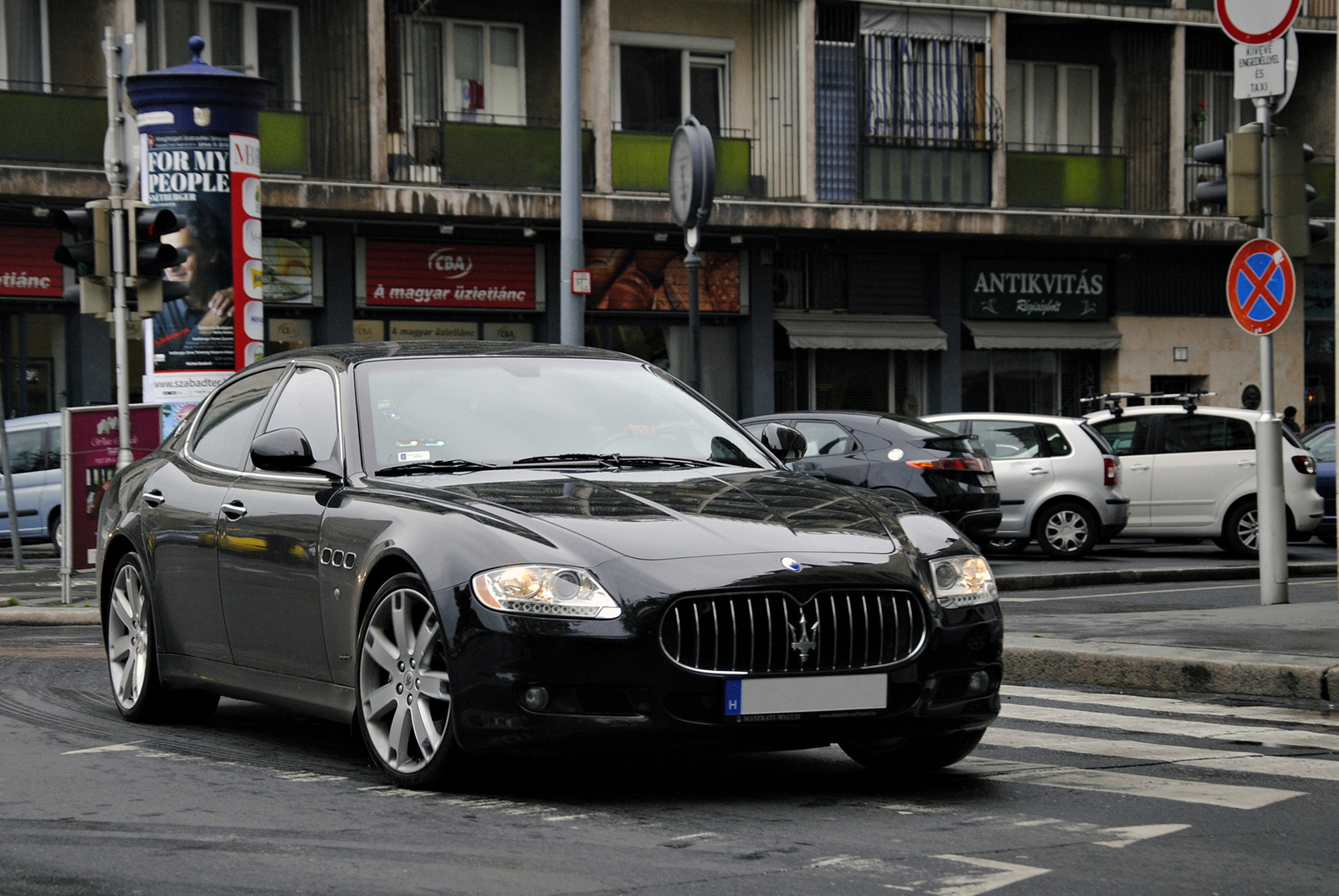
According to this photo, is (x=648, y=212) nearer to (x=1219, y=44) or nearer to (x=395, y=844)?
(x=1219, y=44)

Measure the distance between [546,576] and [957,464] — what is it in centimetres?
1205

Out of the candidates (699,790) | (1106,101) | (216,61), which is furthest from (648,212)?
(699,790)

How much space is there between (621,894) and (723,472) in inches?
94.8

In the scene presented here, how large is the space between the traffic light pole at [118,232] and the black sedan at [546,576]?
7279 mm

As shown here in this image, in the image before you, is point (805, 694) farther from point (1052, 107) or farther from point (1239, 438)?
point (1052, 107)

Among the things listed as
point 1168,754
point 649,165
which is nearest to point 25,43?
point 649,165

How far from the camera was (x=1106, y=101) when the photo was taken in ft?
106

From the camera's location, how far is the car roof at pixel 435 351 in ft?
22.4

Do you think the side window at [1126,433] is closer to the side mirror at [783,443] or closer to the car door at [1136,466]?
the car door at [1136,466]

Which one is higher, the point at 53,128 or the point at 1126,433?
the point at 53,128

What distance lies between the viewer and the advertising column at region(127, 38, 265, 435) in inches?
642

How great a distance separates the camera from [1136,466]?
20047 mm

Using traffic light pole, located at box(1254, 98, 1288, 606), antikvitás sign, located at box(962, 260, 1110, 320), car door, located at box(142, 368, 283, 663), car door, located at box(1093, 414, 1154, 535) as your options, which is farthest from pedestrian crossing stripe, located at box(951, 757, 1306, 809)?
antikvitás sign, located at box(962, 260, 1110, 320)

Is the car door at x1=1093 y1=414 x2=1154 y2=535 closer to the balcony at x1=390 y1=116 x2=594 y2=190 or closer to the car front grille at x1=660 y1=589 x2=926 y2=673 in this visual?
the balcony at x1=390 y1=116 x2=594 y2=190
